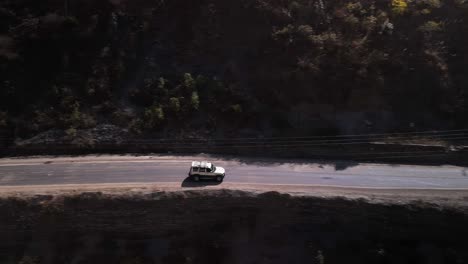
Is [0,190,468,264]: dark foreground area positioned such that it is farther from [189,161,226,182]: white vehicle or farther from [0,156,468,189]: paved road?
[0,156,468,189]: paved road

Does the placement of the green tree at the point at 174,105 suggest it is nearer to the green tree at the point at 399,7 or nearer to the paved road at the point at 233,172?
Result: the paved road at the point at 233,172

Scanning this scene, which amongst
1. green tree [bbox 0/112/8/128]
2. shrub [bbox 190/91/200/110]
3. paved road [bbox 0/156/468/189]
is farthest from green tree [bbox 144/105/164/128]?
green tree [bbox 0/112/8/128]

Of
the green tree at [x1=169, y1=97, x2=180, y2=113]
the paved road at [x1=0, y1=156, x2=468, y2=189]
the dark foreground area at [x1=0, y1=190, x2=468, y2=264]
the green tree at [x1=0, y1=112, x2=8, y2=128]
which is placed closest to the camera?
the dark foreground area at [x1=0, y1=190, x2=468, y2=264]

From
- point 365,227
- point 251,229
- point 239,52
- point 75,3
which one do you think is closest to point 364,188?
point 365,227

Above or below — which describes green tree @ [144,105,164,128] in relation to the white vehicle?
above

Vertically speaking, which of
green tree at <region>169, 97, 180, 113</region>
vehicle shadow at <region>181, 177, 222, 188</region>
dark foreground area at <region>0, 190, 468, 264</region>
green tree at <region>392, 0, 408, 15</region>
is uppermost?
green tree at <region>392, 0, 408, 15</region>

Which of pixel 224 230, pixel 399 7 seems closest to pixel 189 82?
pixel 224 230

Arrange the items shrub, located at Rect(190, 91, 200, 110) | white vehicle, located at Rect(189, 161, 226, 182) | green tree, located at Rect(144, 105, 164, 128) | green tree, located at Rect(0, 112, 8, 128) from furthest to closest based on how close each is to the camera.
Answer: shrub, located at Rect(190, 91, 200, 110)
green tree, located at Rect(144, 105, 164, 128)
green tree, located at Rect(0, 112, 8, 128)
white vehicle, located at Rect(189, 161, 226, 182)

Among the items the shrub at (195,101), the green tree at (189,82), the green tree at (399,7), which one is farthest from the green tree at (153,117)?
the green tree at (399,7)
